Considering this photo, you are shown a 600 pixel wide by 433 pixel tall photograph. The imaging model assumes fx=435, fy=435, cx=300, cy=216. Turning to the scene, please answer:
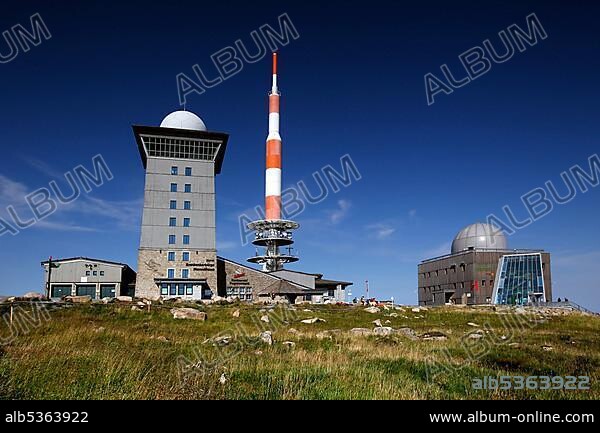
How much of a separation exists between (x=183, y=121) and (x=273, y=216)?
1969cm

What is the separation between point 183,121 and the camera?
208 feet

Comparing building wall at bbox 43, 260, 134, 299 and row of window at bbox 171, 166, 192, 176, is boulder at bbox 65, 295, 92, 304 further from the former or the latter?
row of window at bbox 171, 166, 192, 176

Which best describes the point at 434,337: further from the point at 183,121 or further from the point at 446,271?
the point at 446,271

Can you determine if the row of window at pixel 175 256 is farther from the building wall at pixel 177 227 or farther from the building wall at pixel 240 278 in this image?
the building wall at pixel 240 278

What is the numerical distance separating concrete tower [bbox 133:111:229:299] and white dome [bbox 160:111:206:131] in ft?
2.43

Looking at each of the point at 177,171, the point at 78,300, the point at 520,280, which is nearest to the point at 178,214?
the point at 177,171

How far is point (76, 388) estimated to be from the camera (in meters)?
7.70

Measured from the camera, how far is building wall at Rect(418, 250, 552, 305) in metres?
70.9

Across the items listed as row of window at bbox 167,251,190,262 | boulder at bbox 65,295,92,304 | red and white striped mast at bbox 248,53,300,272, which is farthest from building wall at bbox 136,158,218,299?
boulder at bbox 65,295,92,304

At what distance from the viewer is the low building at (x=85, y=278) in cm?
5706
